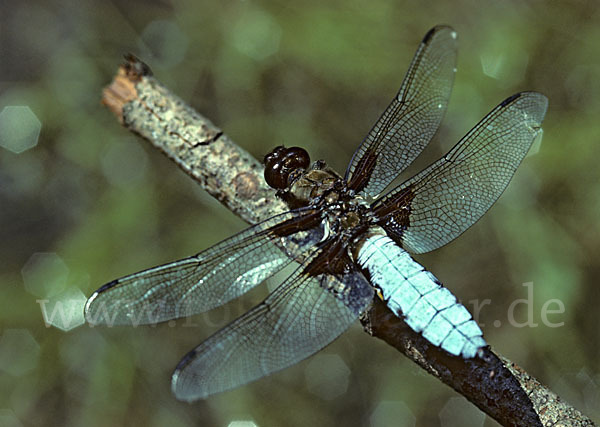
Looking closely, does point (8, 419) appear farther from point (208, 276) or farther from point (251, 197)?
point (251, 197)

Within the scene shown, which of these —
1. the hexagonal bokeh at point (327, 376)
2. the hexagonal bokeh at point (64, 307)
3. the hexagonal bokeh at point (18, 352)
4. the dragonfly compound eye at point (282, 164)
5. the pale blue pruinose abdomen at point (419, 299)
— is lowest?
the hexagonal bokeh at point (18, 352)

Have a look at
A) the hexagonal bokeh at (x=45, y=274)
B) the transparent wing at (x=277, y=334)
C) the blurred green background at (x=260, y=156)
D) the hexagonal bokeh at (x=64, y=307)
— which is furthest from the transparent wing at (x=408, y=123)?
the hexagonal bokeh at (x=45, y=274)

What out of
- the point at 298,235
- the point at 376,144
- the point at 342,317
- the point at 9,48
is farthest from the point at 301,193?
the point at 9,48

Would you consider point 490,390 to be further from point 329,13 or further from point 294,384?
point 329,13

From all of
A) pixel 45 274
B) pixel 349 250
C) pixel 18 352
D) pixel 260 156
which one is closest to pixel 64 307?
pixel 45 274

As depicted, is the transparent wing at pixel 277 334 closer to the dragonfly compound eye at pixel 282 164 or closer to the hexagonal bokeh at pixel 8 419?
the dragonfly compound eye at pixel 282 164

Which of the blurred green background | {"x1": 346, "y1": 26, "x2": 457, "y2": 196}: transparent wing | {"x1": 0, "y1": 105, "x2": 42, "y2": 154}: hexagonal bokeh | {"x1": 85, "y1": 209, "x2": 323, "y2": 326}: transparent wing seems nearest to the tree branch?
{"x1": 85, "y1": 209, "x2": 323, "y2": 326}: transparent wing
